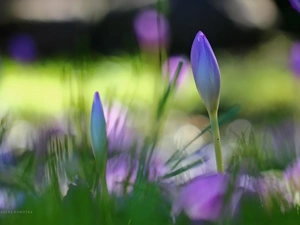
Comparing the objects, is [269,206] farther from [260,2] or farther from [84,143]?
[260,2]

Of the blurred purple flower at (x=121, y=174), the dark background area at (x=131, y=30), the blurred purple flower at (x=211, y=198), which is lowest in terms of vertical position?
the blurred purple flower at (x=211, y=198)

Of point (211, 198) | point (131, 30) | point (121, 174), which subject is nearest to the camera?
point (211, 198)

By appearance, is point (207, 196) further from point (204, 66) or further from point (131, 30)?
point (131, 30)

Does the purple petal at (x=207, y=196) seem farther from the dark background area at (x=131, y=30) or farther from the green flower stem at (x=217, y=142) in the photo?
the dark background area at (x=131, y=30)

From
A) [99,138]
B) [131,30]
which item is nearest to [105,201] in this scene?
[99,138]

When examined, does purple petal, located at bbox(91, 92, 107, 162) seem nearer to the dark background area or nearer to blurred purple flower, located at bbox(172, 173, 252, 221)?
blurred purple flower, located at bbox(172, 173, 252, 221)

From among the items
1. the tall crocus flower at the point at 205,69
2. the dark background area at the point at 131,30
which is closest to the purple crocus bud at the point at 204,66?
the tall crocus flower at the point at 205,69
